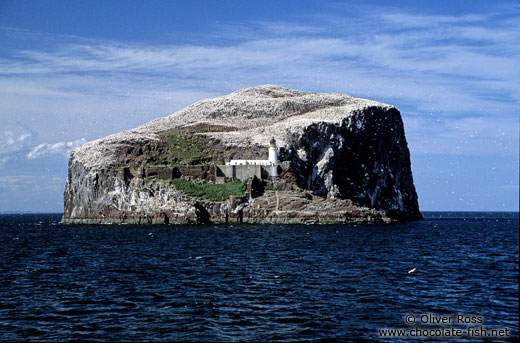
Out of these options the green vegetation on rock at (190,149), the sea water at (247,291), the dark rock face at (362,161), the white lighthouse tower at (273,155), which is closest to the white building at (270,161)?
the white lighthouse tower at (273,155)

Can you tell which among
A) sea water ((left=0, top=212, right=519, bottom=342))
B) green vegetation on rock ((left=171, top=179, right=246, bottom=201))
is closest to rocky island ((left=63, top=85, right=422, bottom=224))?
green vegetation on rock ((left=171, top=179, right=246, bottom=201))

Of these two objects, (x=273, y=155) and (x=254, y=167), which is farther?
(x=273, y=155)

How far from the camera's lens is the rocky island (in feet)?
324

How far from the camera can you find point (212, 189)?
101 metres

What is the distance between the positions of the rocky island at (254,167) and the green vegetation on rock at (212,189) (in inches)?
6.7

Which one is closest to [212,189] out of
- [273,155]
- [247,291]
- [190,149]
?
[273,155]

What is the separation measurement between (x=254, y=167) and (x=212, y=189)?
8.27 meters

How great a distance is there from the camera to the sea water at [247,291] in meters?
25.5

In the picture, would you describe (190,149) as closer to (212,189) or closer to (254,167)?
(212,189)

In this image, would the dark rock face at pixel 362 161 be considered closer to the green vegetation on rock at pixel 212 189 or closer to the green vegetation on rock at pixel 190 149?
the green vegetation on rock at pixel 212 189

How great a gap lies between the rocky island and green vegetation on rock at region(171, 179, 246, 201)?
0.56 feet

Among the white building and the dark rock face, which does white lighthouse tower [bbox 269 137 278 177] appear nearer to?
the white building

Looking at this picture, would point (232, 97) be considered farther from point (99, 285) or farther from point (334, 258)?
point (99, 285)

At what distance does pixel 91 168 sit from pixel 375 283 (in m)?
85.6
